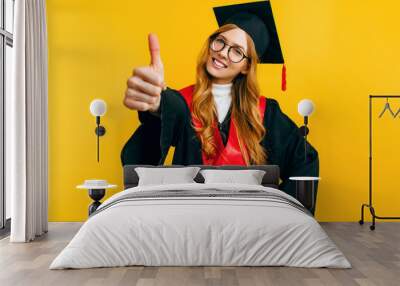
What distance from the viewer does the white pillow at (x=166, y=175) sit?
612 cm

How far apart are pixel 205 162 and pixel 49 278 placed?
3.03 meters

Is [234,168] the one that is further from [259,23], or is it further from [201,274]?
[201,274]

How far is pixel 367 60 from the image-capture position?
22.6 ft

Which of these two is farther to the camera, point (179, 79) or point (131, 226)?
point (179, 79)

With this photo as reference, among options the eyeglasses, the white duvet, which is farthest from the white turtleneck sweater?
the white duvet

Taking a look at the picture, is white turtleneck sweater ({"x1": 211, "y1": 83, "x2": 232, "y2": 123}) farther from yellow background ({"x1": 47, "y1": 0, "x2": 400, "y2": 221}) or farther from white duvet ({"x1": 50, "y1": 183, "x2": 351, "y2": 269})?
white duvet ({"x1": 50, "y1": 183, "x2": 351, "y2": 269})

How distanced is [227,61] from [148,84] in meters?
1.04

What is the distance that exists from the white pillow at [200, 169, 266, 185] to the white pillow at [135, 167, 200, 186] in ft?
0.66

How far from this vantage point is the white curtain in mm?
5586

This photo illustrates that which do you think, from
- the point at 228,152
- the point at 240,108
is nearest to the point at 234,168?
the point at 228,152

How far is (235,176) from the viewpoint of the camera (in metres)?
6.09

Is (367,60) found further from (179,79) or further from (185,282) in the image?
(185,282)

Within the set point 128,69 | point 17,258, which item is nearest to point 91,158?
point 128,69

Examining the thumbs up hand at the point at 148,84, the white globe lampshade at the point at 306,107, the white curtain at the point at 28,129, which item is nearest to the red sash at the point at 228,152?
the thumbs up hand at the point at 148,84
